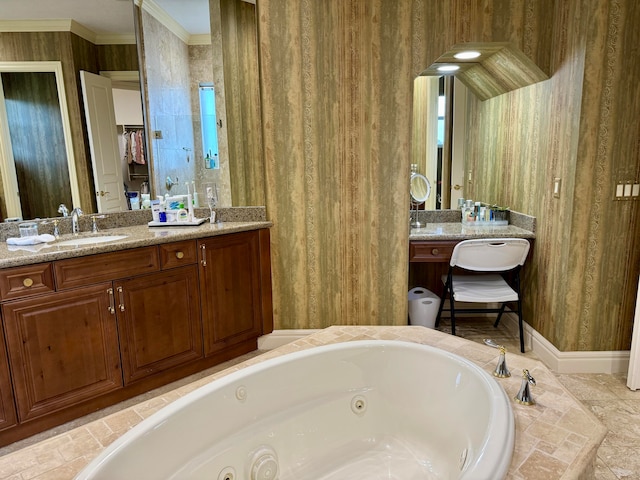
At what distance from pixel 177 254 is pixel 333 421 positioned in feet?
4.22

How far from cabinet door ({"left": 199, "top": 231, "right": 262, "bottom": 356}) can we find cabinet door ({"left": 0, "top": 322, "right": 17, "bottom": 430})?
1012mm

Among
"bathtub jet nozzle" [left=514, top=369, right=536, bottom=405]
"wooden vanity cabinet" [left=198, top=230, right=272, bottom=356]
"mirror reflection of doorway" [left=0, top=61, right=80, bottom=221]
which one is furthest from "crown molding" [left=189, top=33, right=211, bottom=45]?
"bathtub jet nozzle" [left=514, top=369, right=536, bottom=405]

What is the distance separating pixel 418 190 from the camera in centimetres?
347

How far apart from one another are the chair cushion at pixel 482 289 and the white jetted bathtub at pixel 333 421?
1.07 metres

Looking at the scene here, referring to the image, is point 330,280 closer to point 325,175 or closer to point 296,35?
point 325,175

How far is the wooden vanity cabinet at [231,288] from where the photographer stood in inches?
109

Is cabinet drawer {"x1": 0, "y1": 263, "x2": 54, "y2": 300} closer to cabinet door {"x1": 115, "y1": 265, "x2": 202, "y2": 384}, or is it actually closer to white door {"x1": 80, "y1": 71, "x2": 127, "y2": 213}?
cabinet door {"x1": 115, "y1": 265, "x2": 202, "y2": 384}

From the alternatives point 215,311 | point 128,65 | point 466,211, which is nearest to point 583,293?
point 466,211

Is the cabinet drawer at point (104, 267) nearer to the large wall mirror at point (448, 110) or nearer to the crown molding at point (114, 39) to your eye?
the crown molding at point (114, 39)

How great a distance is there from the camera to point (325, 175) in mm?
2996

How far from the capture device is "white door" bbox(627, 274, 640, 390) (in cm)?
247

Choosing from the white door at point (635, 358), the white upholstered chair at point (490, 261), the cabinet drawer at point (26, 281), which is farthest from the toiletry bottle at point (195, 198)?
the white door at point (635, 358)

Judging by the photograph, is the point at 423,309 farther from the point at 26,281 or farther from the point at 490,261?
Answer: the point at 26,281

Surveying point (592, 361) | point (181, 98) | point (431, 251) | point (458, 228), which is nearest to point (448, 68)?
point (458, 228)
